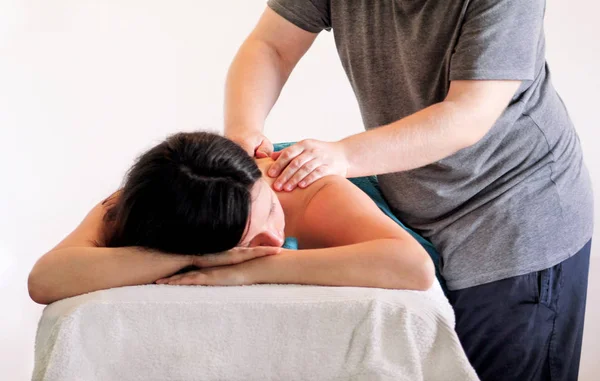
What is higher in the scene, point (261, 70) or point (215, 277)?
point (261, 70)

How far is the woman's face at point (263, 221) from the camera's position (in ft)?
4.11

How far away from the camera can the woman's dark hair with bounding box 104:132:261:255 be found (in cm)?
119

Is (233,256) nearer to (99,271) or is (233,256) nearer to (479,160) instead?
(99,271)

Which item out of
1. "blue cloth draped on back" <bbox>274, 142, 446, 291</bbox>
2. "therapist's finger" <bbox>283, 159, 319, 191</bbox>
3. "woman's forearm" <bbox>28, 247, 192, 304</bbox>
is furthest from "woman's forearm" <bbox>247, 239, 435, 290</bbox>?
"blue cloth draped on back" <bbox>274, 142, 446, 291</bbox>

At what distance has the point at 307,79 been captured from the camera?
110 inches

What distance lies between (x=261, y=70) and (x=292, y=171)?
41 centimetres

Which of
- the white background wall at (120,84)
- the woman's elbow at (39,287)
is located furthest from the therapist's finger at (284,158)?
the white background wall at (120,84)

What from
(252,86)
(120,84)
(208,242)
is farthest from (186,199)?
(120,84)

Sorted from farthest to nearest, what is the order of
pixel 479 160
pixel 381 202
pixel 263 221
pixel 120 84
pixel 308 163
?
1. pixel 120 84
2. pixel 381 202
3. pixel 479 160
4. pixel 308 163
5. pixel 263 221

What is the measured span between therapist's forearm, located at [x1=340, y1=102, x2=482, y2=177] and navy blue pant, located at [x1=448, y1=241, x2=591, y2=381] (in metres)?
0.31

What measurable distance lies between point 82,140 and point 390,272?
6.49ft

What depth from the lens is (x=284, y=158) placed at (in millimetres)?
1424

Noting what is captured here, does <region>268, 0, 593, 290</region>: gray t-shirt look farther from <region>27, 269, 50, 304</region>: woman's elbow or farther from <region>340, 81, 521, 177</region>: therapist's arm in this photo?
<region>27, 269, 50, 304</region>: woman's elbow

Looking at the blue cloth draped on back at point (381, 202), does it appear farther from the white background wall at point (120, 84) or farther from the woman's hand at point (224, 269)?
the white background wall at point (120, 84)
